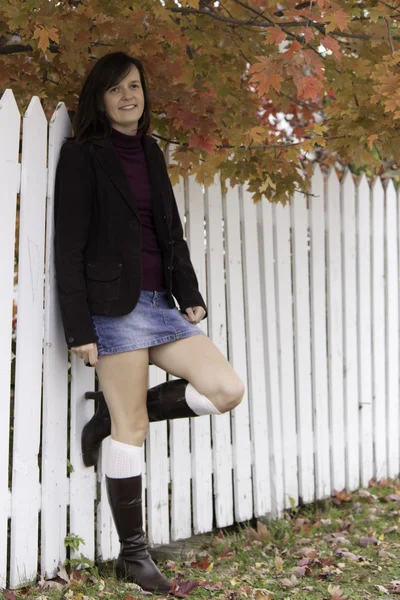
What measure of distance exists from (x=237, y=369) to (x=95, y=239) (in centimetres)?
149

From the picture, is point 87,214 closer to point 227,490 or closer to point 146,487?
point 146,487

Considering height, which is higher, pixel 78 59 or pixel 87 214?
pixel 78 59

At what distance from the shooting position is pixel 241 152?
13.0 feet

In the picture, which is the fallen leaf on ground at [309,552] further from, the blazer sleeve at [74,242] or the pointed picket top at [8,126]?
the pointed picket top at [8,126]

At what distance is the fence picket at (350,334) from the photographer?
17.0 ft

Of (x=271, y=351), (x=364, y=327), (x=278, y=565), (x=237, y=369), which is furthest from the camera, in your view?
(x=364, y=327)

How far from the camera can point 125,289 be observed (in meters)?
3.26

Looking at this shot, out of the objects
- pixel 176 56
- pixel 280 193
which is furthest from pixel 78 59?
pixel 280 193

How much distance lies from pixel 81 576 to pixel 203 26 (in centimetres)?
277

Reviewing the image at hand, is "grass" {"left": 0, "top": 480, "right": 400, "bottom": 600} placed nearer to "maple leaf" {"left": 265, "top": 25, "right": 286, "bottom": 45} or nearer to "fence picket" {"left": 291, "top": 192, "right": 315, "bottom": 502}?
"fence picket" {"left": 291, "top": 192, "right": 315, "bottom": 502}

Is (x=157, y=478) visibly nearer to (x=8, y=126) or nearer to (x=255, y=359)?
(x=255, y=359)

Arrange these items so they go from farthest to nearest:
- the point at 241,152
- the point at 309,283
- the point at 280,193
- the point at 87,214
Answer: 1. the point at 309,283
2. the point at 280,193
3. the point at 241,152
4. the point at 87,214

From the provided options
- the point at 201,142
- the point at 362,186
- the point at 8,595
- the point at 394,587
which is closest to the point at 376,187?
the point at 362,186

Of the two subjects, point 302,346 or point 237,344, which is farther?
point 302,346
